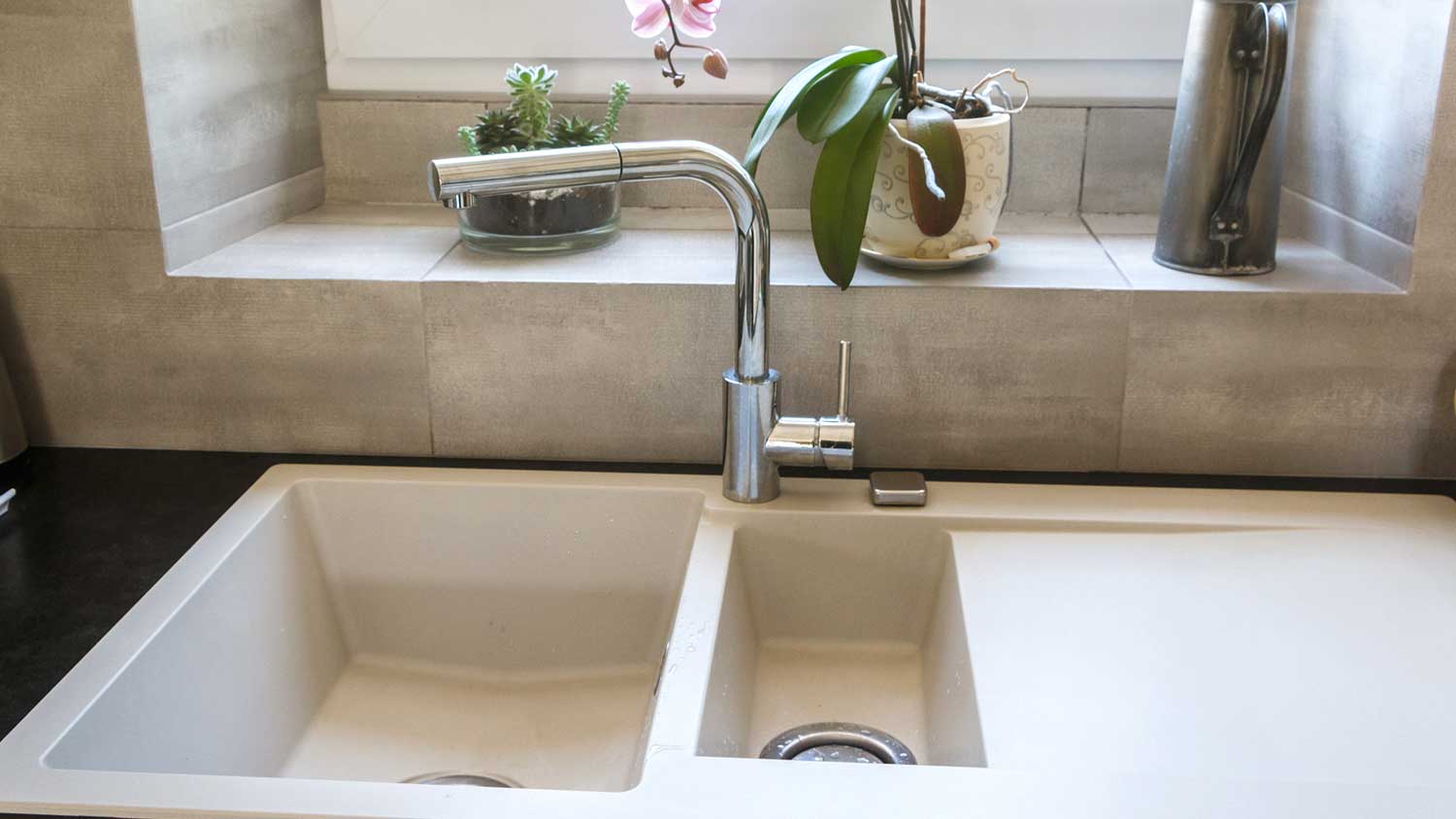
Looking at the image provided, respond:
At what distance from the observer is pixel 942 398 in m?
1.17

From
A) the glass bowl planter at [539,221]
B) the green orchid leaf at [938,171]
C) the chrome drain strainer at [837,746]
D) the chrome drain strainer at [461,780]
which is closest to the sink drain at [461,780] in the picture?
the chrome drain strainer at [461,780]

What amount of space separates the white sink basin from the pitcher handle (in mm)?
238

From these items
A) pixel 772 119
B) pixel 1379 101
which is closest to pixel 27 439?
pixel 772 119

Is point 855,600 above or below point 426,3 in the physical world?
below

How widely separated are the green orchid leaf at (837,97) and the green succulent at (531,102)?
10.3 inches

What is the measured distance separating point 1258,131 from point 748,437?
0.51 meters

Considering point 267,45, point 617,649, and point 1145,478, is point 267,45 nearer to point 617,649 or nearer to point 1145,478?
point 617,649

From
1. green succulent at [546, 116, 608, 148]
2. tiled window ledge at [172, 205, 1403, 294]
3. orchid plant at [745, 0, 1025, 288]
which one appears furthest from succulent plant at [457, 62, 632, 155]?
orchid plant at [745, 0, 1025, 288]

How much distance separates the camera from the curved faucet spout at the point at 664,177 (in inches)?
35.0

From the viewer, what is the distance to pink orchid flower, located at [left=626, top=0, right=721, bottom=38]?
3.96ft

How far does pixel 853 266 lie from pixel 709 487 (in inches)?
9.0

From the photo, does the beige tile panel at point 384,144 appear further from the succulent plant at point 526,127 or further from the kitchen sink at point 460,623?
the kitchen sink at point 460,623

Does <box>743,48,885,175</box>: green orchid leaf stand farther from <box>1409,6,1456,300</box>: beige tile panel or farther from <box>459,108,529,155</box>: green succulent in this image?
<box>1409,6,1456,300</box>: beige tile panel

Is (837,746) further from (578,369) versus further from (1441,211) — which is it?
(1441,211)
